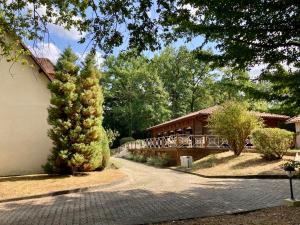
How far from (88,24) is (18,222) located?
5.48 metres

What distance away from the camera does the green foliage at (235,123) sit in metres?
22.8

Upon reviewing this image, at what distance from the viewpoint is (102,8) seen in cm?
923

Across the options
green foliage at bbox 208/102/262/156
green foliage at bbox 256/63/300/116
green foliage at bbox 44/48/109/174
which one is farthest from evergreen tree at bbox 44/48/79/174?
green foliage at bbox 256/63/300/116

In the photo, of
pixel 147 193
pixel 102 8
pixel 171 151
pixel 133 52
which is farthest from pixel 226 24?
pixel 171 151

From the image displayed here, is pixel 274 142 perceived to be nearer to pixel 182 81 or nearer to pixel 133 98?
pixel 133 98

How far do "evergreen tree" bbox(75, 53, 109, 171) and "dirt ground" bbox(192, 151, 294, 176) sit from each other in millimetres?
6099

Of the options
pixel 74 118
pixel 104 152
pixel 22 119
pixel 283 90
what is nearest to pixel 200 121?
pixel 104 152

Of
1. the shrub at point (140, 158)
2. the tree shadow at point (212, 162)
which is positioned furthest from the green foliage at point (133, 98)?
the tree shadow at point (212, 162)

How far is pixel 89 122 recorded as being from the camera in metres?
20.1

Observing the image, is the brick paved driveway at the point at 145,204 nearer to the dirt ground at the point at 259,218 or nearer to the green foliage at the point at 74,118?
the dirt ground at the point at 259,218

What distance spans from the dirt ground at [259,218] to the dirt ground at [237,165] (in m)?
8.77

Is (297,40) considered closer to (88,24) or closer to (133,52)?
(133,52)

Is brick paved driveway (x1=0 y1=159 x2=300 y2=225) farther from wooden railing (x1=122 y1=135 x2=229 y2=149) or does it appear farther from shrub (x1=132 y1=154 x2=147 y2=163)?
shrub (x1=132 y1=154 x2=147 y2=163)

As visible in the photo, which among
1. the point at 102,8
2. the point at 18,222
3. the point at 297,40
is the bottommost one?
the point at 18,222
